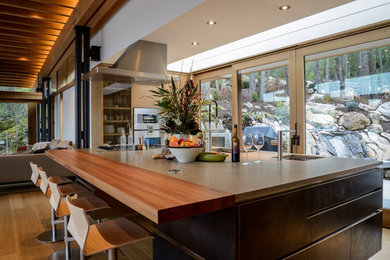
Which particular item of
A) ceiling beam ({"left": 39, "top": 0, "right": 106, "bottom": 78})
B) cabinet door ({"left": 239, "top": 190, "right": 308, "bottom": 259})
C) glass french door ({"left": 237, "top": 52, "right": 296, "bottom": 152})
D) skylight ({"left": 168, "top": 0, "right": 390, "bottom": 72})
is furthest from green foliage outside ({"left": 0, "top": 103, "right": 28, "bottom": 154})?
cabinet door ({"left": 239, "top": 190, "right": 308, "bottom": 259})

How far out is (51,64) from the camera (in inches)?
285

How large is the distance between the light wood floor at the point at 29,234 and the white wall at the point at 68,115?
9.77 feet

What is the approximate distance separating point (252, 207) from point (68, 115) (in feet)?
24.5

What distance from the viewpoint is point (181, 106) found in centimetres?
218

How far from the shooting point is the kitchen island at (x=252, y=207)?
119 centimetres

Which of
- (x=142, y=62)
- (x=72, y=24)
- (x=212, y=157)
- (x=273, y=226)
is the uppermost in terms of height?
(x=72, y=24)

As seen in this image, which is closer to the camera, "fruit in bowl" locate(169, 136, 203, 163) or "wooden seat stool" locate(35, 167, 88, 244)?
"fruit in bowl" locate(169, 136, 203, 163)

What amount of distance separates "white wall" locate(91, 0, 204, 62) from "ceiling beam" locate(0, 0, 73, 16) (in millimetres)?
632

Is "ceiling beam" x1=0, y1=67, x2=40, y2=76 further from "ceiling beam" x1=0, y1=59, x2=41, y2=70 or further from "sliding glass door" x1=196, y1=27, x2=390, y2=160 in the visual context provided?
"sliding glass door" x1=196, y1=27, x2=390, y2=160

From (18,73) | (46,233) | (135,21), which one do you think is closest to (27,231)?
(46,233)

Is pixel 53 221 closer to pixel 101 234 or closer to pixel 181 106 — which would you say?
pixel 101 234

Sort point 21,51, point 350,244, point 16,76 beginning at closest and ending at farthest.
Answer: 1. point 350,244
2. point 21,51
3. point 16,76

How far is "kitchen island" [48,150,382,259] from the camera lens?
3.92 feet

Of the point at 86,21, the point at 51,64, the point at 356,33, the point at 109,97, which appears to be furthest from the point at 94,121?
the point at 356,33
